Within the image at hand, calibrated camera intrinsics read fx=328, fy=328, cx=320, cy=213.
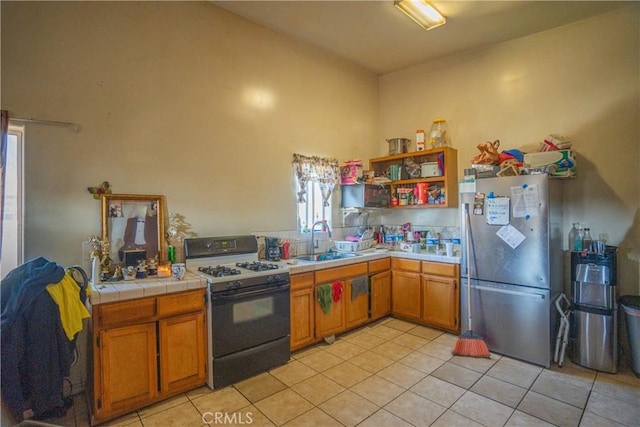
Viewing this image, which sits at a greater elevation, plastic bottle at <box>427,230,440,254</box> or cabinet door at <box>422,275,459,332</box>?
plastic bottle at <box>427,230,440,254</box>

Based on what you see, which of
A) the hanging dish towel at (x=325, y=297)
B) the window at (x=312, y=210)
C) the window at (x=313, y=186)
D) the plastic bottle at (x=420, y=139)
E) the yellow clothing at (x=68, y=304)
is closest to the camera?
the yellow clothing at (x=68, y=304)

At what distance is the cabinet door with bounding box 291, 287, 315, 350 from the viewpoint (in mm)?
3111

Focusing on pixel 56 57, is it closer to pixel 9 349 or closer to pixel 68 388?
pixel 9 349

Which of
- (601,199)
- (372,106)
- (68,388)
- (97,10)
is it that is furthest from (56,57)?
(601,199)

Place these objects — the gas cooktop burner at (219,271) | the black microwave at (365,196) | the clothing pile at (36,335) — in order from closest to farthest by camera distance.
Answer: the clothing pile at (36,335) < the gas cooktop burner at (219,271) < the black microwave at (365,196)

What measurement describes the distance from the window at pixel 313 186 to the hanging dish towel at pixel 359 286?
84cm

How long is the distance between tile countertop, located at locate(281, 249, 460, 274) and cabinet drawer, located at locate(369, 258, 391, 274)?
49 mm

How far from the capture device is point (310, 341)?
3.25 metres

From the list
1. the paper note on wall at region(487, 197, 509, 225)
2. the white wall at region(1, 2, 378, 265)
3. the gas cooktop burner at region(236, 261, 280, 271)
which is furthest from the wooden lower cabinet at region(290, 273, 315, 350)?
the paper note on wall at region(487, 197, 509, 225)

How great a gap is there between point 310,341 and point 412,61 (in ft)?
12.4

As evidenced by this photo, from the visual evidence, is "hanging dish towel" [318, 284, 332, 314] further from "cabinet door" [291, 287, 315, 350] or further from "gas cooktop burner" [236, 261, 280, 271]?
"gas cooktop burner" [236, 261, 280, 271]

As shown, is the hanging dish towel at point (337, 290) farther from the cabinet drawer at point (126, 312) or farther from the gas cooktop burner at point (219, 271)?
the cabinet drawer at point (126, 312)

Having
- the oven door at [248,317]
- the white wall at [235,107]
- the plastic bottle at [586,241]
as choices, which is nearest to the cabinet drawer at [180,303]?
the oven door at [248,317]

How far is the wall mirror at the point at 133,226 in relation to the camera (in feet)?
8.55
